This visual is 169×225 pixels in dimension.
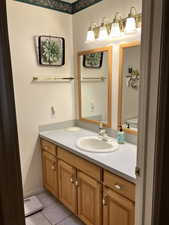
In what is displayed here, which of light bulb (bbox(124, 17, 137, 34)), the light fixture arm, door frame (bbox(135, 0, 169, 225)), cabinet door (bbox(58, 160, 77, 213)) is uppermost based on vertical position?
the light fixture arm

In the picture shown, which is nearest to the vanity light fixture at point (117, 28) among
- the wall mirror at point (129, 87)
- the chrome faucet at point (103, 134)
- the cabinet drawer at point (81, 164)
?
the wall mirror at point (129, 87)

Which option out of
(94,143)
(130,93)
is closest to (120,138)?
(94,143)

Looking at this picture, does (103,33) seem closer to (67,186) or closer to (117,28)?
(117,28)

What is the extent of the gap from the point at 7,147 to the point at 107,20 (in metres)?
1.96

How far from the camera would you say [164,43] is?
801 mm

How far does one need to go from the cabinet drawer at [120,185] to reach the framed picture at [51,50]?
159 centimetres

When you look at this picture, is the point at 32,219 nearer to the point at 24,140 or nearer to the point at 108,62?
the point at 24,140

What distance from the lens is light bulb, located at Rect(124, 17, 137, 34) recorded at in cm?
168

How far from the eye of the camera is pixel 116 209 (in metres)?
1.42

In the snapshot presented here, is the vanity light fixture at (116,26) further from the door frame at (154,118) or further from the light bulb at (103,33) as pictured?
the door frame at (154,118)

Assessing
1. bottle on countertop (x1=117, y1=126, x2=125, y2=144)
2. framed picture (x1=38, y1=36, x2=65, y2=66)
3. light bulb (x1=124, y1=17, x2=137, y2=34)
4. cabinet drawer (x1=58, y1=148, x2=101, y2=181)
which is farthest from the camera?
framed picture (x1=38, y1=36, x2=65, y2=66)

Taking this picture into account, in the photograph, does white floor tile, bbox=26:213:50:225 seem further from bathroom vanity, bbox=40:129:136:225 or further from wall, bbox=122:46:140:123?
wall, bbox=122:46:140:123

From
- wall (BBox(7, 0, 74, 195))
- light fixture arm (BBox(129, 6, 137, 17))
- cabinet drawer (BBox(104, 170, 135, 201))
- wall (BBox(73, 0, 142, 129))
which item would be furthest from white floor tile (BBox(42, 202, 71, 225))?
light fixture arm (BBox(129, 6, 137, 17))

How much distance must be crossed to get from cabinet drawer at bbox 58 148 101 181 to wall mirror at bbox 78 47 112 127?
60 cm
